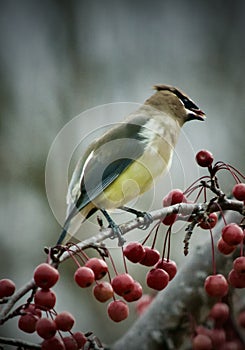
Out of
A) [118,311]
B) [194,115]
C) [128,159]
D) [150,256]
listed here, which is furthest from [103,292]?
[194,115]

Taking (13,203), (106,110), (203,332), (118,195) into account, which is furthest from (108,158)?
(13,203)

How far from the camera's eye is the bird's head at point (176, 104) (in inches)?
90.2

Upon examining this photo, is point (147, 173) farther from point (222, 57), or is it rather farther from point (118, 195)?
point (222, 57)

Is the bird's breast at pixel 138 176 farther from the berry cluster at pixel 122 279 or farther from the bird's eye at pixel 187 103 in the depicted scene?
the berry cluster at pixel 122 279

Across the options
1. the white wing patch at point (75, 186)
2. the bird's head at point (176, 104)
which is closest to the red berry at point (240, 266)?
the white wing patch at point (75, 186)

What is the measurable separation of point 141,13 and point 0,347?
6.03 metres

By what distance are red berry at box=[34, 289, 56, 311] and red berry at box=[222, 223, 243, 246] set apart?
39 cm

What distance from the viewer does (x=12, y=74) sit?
5.87m

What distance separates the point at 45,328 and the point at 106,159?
1.00 m

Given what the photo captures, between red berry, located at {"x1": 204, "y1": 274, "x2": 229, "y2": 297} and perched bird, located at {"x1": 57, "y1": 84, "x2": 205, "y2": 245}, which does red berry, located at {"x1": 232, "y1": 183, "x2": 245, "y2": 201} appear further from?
perched bird, located at {"x1": 57, "y1": 84, "x2": 205, "y2": 245}

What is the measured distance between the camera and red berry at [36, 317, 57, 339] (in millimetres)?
1196

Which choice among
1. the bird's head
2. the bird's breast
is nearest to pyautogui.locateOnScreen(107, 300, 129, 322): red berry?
the bird's breast

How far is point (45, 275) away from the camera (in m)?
1.15

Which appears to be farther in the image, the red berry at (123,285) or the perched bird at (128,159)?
the perched bird at (128,159)
